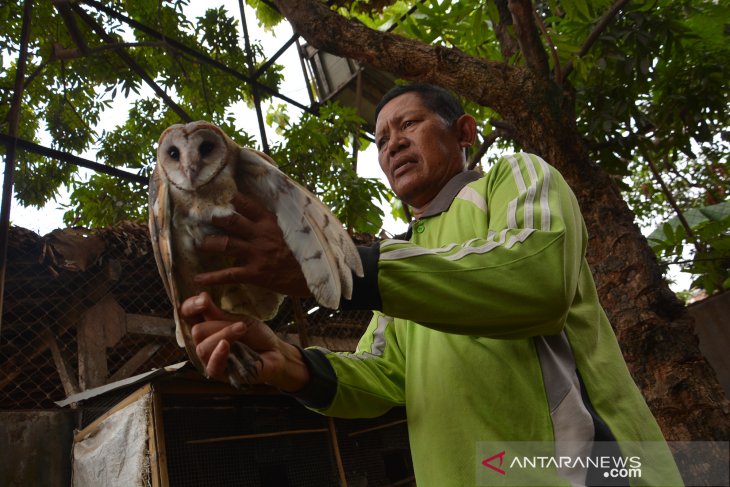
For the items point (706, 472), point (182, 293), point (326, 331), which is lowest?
point (706, 472)

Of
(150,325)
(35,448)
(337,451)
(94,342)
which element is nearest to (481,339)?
(337,451)

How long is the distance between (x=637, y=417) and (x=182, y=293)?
123 centimetres

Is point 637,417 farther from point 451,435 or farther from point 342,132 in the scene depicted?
A: point 342,132

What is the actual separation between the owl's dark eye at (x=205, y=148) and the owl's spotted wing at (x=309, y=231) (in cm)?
9

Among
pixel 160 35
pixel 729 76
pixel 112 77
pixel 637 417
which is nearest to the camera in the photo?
pixel 637 417

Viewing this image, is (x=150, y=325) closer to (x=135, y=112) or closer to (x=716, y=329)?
(x=135, y=112)

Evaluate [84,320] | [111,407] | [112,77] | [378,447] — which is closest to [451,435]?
[111,407]

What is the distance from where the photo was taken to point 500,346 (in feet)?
5.09

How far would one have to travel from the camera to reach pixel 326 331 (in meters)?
6.14

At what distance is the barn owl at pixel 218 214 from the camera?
4.57ft

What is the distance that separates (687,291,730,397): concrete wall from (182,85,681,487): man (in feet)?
18.3

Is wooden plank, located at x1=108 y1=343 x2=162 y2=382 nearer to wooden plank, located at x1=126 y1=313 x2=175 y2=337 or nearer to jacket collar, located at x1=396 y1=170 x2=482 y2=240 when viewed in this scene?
wooden plank, located at x1=126 y1=313 x2=175 y2=337

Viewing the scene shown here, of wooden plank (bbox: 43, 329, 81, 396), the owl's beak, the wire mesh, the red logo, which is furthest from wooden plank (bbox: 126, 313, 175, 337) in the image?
the red logo

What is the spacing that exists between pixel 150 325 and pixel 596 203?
3692mm
